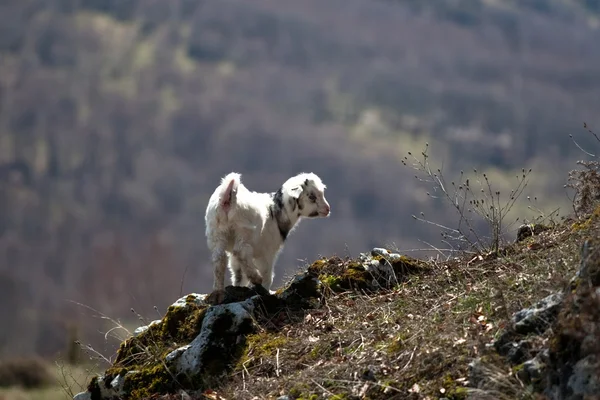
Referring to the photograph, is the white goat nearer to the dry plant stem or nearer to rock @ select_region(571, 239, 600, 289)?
the dry plant stem

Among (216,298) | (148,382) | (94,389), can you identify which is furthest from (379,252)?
(94,389)

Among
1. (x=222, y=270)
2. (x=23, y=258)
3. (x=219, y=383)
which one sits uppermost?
(x=222, y=270)

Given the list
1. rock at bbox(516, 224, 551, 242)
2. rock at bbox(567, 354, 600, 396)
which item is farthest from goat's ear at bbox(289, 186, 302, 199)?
rock at bbox(567, 354, 600, 396)

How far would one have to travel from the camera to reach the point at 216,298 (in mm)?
12227

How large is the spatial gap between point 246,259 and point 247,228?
42 centimetres

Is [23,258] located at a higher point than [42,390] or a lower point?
lower

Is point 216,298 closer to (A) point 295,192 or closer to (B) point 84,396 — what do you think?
(B) point 84,396

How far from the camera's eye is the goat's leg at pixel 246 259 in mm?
12930

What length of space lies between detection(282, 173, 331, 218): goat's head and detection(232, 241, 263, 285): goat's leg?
5.51 ft

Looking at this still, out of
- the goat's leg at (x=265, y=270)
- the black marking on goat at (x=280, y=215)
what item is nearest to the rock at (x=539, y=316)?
the goat's leg at (x=265, y=270)

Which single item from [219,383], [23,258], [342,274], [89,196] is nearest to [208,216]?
[342,274]

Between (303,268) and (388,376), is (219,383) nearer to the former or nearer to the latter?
(388,376)

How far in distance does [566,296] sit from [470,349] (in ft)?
3.89

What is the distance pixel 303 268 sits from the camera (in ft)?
42.8
